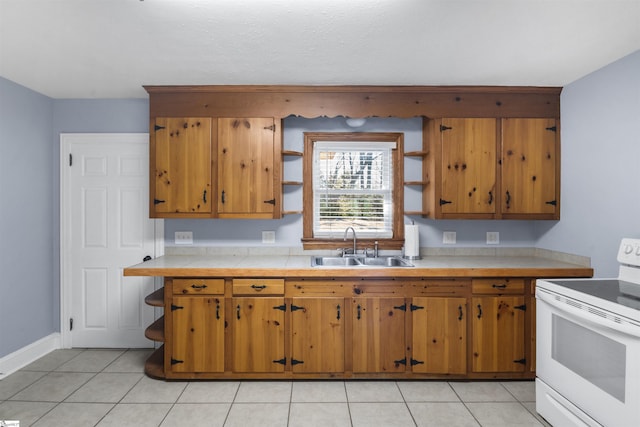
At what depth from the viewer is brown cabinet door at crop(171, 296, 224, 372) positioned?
2.79 m

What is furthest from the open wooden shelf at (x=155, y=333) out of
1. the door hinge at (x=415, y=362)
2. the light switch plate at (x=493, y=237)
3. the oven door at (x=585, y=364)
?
the light switch plate at (x=493, y=237)

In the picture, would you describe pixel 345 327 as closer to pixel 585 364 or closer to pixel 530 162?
pixel 585 364

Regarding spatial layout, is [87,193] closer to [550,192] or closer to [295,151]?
[295,151]

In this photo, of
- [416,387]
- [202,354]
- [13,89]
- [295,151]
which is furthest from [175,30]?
[416,387]

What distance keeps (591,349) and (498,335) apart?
90 centimetres

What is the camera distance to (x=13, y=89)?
3.01 meters

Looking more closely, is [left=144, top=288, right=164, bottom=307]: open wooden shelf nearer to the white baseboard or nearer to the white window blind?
the white baseboard

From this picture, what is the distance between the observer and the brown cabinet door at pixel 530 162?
10.1ft

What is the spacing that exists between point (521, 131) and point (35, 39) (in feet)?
11.9

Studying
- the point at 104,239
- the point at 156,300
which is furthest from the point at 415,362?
the point at 104,239

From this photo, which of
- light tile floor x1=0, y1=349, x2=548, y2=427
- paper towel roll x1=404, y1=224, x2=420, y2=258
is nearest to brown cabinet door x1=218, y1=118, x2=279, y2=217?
paper towel roll x1=404, y1=224, x2=420, y2=258

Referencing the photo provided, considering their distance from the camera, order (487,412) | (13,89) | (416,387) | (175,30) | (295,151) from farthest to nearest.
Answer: (295,151), (13,89), (416,387), (487,412), (175,30)

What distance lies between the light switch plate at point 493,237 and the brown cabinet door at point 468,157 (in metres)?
0.50

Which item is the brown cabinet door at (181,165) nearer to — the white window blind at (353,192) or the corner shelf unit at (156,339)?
the corner shelf unit at (156,339)
